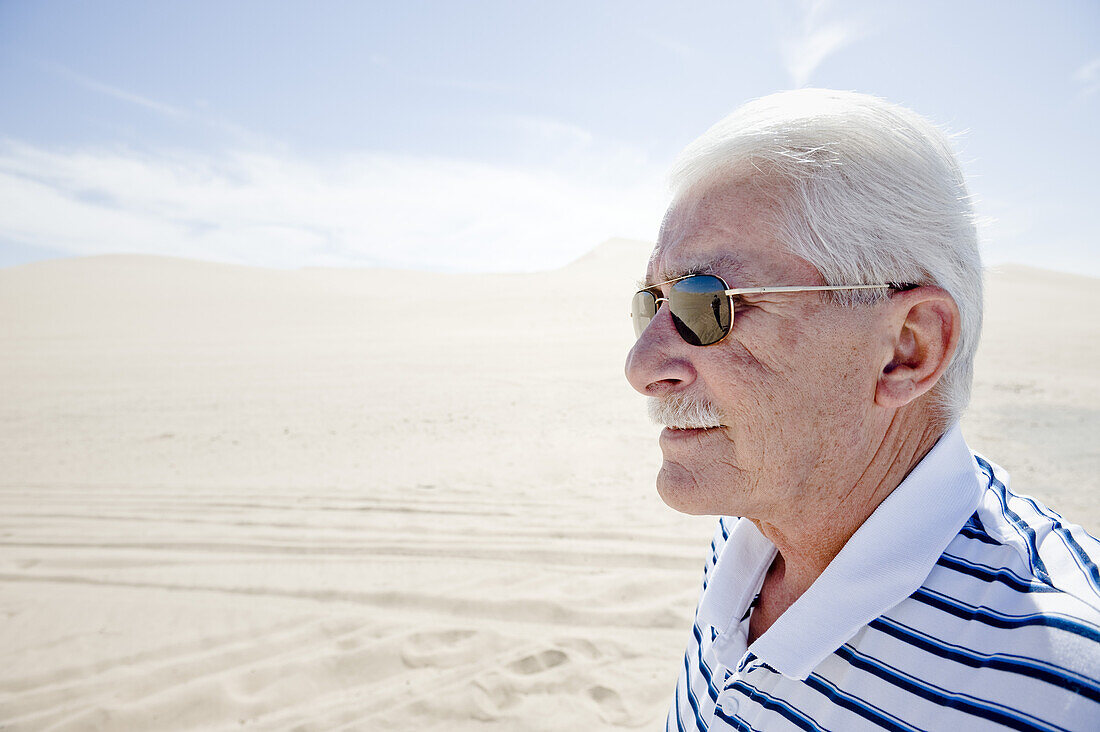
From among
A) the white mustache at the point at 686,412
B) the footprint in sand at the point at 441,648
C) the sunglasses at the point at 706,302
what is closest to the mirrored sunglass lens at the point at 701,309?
the sunglasses at the point at 706,302

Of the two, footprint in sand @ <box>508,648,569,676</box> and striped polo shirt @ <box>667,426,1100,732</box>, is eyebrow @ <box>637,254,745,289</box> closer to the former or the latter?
striped polo shirt @ <box>667,426,1100,732</box>

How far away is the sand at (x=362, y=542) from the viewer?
3375mm

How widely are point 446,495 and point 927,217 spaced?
19.0 ft

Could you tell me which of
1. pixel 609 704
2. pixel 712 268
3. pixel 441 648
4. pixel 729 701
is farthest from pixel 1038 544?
pixel 441 648

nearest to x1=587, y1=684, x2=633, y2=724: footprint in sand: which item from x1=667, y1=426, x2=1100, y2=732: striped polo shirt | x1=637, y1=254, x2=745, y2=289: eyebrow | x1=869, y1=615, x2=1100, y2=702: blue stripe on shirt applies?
x1=667, y1=426, x2=1100, y2=732: striped polo shirt

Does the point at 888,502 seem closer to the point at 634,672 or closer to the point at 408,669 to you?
the point at 634,672

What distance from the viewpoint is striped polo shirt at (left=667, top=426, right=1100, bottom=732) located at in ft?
2.89

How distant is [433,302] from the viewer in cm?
3419

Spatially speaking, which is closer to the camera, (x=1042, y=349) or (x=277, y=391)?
(x=277, y=391)

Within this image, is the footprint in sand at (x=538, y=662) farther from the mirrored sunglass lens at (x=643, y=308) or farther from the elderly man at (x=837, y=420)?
the mirrored sunglass lens at (x=643, y=308)

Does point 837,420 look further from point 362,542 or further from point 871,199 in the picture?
point 362,542

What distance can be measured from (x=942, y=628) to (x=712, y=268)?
76 centimetres

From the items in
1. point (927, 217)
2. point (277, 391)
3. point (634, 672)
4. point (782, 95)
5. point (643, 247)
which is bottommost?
point (634, 672)

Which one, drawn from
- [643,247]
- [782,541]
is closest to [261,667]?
[782,541]
